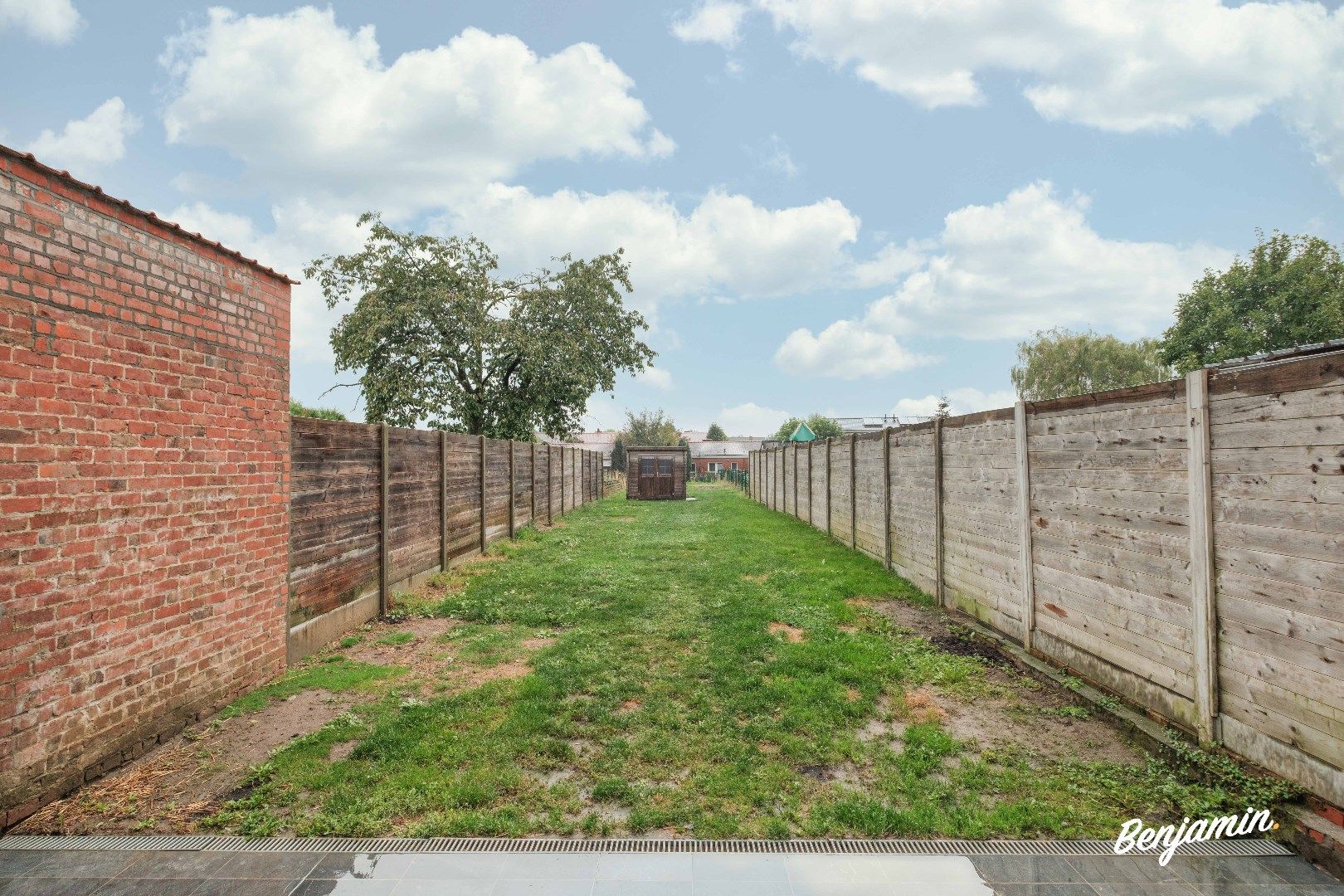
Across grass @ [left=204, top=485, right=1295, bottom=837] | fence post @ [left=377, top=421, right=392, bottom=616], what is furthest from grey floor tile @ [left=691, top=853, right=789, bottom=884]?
fence post @ [left=377, top=421, right=392, bottom=616]

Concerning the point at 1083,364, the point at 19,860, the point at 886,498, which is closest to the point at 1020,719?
the point at 19,860

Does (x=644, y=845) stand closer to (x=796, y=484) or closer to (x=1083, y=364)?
(x=796, y=484)

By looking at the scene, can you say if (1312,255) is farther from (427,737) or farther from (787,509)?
(427,737)

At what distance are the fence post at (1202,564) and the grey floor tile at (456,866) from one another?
3.59 metres

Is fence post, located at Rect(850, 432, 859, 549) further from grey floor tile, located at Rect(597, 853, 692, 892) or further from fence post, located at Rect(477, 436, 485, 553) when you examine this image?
grey floor tile, located at Rect(597, 853, 692, 892)

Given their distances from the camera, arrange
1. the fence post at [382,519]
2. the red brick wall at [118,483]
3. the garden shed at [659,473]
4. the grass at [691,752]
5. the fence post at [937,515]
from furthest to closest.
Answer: the garden shed at [659,473] < the fence post at [937,515] < the fence post at [382,519] < the red brick wall at [118,483] < the grass at [691,752]

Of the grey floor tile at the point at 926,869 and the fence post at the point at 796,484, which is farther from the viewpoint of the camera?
the fence post at the point at 796,484

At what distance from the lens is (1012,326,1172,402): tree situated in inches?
1756

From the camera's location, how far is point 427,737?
385cm

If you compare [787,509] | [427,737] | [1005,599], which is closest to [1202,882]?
[1005,599]

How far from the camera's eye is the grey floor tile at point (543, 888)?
2482 mm

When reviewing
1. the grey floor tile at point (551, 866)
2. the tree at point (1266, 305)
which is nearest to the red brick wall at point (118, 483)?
the grey floor tile at point (551, 866)

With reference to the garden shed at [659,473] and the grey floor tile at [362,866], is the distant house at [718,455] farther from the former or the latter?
the grey floor tile at [362,866]

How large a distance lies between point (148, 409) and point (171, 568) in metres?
0.98
